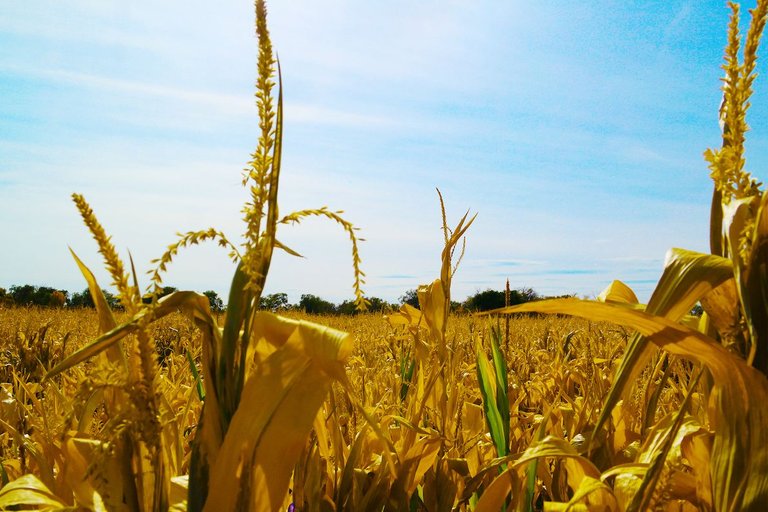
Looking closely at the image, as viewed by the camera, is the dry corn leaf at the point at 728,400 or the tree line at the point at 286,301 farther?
the tree line at the point at 286,301

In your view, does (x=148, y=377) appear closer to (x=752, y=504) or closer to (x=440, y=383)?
(x=752, y=504)

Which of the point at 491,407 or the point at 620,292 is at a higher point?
the point at 620,292

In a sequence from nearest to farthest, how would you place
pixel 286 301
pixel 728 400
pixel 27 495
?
1. pixel 728 400
2. pixel 27 495
3. pixel 286 301

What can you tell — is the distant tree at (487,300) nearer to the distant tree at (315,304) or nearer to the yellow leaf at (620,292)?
the distant tree at (315,304)

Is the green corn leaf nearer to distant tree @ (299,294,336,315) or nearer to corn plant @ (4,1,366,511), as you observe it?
corn plant @ (4,1,366,511)

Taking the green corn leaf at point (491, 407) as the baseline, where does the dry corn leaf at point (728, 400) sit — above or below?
above

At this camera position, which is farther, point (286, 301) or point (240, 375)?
point (286, 301)

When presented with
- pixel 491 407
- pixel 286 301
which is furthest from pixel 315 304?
pixel 491 407

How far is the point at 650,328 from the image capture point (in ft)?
1.94

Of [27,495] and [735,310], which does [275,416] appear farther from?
[735,310]

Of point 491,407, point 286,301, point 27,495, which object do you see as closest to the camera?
point 27,495

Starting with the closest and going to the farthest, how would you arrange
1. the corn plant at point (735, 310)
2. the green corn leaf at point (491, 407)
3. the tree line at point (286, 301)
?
the corn plant at point (735, 310) < the green corn leaf at point (491, 407) < the tree line at point (286, 301)

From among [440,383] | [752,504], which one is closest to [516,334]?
[440,383]

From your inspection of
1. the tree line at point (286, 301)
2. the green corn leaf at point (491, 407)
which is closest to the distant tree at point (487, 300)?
the tree line at point (286, 301)
